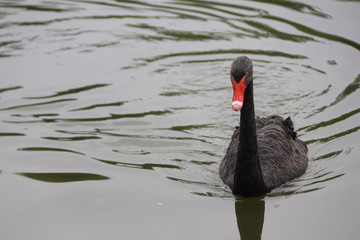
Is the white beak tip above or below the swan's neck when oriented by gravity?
above

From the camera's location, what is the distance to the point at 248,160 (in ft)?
18.5

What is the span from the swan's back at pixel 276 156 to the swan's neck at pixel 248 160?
0.19 metres

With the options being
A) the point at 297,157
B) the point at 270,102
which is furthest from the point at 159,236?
the point at 270,102

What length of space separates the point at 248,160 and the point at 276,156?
24.0 inches

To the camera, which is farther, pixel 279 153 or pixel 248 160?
pixel 279 153

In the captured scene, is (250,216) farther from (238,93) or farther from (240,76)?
Result: (240,76)

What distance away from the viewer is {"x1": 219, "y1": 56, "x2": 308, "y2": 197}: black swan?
548 cm

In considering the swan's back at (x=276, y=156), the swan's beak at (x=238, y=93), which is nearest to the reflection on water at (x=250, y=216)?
the swan's back at (x=276, y=156)

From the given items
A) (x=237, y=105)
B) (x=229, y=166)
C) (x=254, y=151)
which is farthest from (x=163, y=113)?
(x=237, y=105)

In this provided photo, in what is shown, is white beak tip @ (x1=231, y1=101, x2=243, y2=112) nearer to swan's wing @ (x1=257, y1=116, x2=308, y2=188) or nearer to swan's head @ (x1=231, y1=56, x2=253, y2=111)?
swan's head @ (x1=231, y1=56, x2=253, y2=111)

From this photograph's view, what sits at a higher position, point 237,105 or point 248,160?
point 237,105

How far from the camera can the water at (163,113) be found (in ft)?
18.0

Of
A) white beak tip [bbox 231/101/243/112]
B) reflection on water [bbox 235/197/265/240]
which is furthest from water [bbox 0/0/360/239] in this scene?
white beak tip [bbox 231/101/243/112]

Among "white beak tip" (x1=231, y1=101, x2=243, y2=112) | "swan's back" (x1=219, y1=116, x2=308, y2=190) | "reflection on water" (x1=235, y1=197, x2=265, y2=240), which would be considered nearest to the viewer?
"white beak tip" (x1=231, y1=101, x2=243, y2=112)
